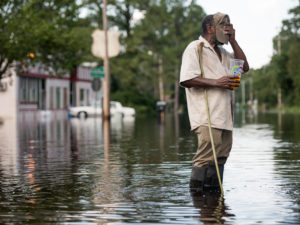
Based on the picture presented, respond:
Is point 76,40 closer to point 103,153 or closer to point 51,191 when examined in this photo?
point 103,153

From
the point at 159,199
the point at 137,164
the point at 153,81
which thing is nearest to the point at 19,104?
the point at 153,81

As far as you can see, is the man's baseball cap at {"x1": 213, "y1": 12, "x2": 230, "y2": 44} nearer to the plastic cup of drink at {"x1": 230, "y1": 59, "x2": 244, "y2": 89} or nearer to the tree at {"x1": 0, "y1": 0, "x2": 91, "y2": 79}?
the plastic cup of drink at {"x1": 230, "y1": 59, "x2": 244, "y2": 89}

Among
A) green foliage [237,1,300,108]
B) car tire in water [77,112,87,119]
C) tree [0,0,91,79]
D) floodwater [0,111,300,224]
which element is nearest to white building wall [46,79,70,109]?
car tire in water [77,112,87,119]

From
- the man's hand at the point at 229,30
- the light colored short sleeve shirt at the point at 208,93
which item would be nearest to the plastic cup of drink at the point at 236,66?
the light colored short sleeve shirt at the point at 208,93

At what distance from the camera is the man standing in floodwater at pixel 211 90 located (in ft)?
26.1

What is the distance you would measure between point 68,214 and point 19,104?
55.5 m

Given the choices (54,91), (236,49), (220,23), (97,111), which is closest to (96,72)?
(97,111)

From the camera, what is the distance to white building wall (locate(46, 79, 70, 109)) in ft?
240

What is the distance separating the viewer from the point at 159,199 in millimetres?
7895

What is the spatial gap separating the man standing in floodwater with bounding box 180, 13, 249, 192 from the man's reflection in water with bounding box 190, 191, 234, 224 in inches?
10.1

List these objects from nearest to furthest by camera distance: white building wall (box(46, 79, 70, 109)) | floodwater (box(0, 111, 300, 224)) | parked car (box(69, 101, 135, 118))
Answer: floodwater (box(0, 111, 300, 224)), parked car (box(69, 101, 135, 118)), white building wall (box(46, 79, 70, 109))

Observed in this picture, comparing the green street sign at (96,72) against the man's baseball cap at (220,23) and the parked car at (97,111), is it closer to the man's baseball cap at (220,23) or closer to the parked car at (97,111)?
the parked car at (97,111)

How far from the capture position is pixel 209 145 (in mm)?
8039

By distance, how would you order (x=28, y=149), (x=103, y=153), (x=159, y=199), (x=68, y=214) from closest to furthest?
(x=68, y=214) → (x=159, y=199) → (x=103, y=153) → (x=28, y=149)
